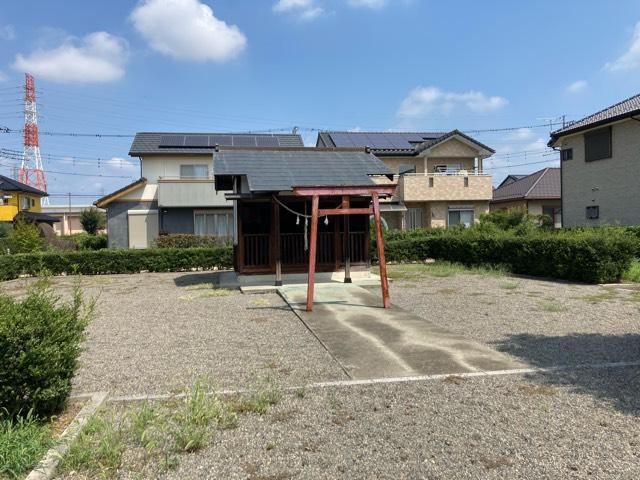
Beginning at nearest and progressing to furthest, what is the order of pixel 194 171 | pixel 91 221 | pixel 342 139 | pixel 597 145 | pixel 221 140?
pixel 597 145 < pixel 194 171 < pixel 221 140 < pixel 342 139 < pixel 91 221

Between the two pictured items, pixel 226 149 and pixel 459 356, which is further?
pixel 226 149

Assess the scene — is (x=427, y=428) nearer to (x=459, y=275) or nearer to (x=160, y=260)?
(x=459, y=275)

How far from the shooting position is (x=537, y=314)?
8.50 m

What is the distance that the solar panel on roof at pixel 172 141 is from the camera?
27147 millimetres

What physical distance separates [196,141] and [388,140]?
37.0ft

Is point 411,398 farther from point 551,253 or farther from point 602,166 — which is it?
point 602,166

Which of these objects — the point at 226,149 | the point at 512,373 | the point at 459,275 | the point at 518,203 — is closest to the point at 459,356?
the point at 512,373

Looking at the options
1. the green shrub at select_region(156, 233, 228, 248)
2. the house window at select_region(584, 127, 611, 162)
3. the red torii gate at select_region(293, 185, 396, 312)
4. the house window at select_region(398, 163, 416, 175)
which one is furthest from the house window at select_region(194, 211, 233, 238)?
the house window at select_region(584, 127, 611, 162)

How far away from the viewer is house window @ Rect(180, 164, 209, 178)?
2652cm

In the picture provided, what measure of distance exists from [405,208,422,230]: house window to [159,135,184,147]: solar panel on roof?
13.0 meters

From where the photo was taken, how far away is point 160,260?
18.9 m

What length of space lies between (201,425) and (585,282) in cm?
1145

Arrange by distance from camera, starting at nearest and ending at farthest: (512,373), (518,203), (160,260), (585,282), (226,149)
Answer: (512,373)
(585,282)
(226,149)
(160,260)
(518,203)

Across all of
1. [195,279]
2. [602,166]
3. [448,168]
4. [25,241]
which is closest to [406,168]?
[448,168]
